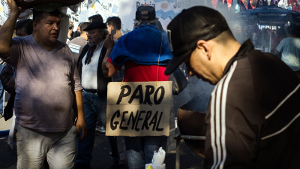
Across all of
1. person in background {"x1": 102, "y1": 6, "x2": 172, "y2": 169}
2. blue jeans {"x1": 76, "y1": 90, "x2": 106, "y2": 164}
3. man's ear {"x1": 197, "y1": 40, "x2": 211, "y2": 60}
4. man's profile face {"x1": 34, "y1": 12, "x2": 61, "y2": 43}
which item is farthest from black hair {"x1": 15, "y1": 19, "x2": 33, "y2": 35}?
man's ear {"x1": 197, "y1": 40, "x2": 211, "y2": 60}

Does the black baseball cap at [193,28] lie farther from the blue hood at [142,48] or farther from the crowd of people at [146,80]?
the blue hood at [142,48]

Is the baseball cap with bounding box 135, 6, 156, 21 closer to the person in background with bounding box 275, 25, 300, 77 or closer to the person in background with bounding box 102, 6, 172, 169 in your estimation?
the person in background with bounding box 102, 6, 172, 169

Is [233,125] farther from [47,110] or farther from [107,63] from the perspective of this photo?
[107,63]

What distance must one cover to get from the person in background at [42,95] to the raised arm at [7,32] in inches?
1.2

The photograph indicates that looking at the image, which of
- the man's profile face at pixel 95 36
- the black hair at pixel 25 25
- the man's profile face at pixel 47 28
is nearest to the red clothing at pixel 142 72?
the man's profile face at pixel 47 28

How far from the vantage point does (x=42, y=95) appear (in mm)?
2961

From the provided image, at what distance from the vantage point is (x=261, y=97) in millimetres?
1310

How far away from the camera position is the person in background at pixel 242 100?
1.31 metres

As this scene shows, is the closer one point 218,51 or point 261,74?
point 261,74

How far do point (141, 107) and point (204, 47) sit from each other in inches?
82.5

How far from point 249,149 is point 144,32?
7.82 ft

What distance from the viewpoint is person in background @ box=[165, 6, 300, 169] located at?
51.5 inches

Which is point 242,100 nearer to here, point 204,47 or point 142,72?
point 204,47

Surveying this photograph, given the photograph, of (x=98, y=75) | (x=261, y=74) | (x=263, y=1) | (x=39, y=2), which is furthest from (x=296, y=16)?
(x=261, y=74)
